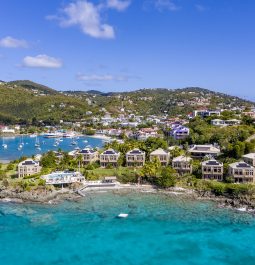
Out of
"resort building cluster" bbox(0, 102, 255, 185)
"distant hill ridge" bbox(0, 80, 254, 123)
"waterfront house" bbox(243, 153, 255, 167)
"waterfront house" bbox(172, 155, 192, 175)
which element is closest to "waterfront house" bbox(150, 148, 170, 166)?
"resort building cluster" bbox(0, 102, 255, 185)

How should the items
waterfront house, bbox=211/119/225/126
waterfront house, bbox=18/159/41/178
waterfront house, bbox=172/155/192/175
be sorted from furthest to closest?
waterfront house, bbox=211/119/225/126 → waterfront house, bbox=18/159/41/178 → waterfront house, bbox=172/155/192/175

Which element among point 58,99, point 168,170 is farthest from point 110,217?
point 58,99

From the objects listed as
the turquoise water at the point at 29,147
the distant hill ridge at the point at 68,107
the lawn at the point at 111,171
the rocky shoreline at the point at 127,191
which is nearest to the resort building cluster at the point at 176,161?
the lawn at the point at 111,171

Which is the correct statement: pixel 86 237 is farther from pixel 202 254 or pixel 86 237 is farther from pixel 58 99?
pixel 58 99

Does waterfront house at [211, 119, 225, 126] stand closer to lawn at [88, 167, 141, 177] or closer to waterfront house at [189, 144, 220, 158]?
waterfront house at [189, 144, 220, 158]

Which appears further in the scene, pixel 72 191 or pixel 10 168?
pixel 10 168

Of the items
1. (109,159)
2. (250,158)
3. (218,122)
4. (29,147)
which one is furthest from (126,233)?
(29,147)
